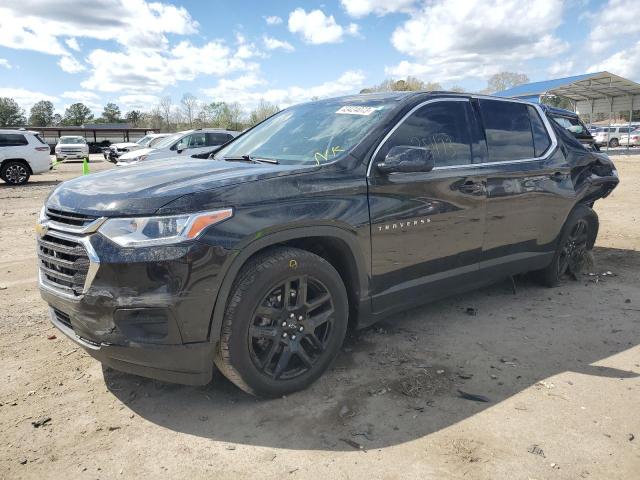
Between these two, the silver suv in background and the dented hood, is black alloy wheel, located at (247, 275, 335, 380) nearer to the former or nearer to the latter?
the dented hood

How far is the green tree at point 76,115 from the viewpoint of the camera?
321ft

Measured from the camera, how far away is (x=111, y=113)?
10312 cm

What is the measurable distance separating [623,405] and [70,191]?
11.5ft

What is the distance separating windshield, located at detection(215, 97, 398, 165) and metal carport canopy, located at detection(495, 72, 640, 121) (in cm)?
2351

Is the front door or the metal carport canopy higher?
the metal carport canopy

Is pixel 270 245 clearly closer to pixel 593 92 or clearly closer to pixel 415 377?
pixel 415 377

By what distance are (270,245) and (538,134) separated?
3091 millimetres

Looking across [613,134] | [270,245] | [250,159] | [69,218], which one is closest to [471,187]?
[250,159]

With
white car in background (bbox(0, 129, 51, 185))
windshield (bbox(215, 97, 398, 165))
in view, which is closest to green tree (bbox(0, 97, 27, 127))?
white car in background (bbox(0, 129, 51, 185))

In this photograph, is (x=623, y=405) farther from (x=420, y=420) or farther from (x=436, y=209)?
(x=436, y=209)

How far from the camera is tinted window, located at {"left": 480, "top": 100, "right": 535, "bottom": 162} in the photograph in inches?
167

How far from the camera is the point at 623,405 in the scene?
306cm

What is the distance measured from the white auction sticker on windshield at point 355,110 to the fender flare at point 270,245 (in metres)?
1.04

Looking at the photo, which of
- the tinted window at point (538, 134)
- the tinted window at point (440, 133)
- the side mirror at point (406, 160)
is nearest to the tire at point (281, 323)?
the side mirror at point (406, 160)
